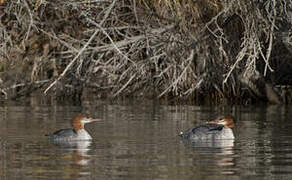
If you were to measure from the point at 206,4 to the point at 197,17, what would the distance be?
A: 17.7 inches

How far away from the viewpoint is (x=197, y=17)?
22203mm

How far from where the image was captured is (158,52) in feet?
75.6

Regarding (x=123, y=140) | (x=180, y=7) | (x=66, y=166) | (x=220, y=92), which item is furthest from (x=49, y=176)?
(x=220, y=92)

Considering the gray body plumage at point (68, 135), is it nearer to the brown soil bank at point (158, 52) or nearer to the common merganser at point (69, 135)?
the common merganser at point (69, 135)

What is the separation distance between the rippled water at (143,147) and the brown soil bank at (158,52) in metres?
1.36

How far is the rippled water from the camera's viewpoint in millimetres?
11844

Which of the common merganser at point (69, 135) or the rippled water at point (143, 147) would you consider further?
the common merganser at point (69, 135)

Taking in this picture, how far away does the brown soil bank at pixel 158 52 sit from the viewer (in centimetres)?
2138

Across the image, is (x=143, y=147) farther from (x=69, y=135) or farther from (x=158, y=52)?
(x=158, y=52)

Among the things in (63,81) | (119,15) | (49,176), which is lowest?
(49,176)

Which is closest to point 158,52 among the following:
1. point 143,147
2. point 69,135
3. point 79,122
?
point 79,122

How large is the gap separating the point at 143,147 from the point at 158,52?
8.82 metres

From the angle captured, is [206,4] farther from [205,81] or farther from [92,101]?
[92,101]

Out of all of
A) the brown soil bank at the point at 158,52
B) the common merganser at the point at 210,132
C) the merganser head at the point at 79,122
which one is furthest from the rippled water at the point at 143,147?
the brown soil bank at the point at 158,52
